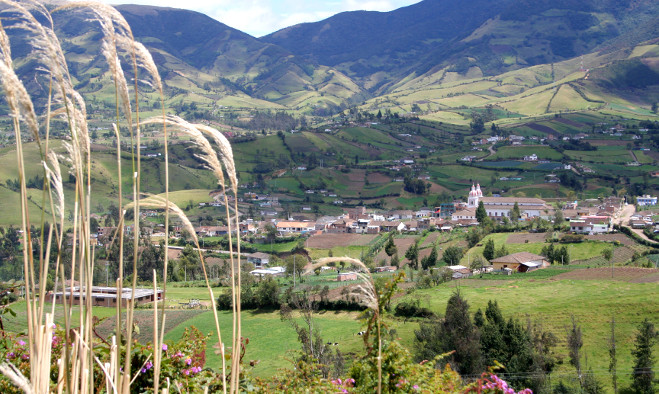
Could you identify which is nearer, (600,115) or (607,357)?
(607,357)

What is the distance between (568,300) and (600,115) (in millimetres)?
113854

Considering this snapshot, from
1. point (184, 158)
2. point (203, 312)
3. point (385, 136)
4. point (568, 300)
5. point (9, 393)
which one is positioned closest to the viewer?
point (9, 393)

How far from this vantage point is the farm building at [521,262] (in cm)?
4356

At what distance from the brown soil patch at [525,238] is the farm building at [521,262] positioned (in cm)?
564

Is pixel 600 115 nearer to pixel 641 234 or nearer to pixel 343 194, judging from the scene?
pixel 343 194

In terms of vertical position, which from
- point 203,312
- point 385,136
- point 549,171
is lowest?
point 203,312

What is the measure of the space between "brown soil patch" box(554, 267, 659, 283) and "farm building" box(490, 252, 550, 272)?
494 cm

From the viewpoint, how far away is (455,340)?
23719mm

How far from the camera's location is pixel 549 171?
9306 centimetres

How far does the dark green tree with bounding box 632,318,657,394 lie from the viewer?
19.6m

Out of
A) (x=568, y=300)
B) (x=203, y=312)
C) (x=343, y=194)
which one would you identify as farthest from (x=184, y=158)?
(x=568, y=300)

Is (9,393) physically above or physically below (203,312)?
above

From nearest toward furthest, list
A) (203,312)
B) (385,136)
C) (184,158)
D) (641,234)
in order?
(203,312)
(641,234)
(184,158)
(385,136)

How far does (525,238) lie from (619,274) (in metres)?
17.1
